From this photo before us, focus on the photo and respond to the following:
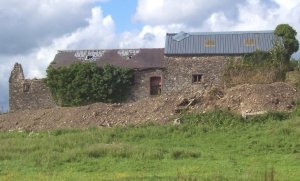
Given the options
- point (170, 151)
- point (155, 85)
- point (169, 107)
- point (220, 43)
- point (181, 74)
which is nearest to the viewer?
point (170, 151)

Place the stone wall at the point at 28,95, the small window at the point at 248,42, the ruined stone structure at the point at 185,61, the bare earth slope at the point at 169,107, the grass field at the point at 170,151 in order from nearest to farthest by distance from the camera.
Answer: the grass field at the point at 170,151 → the bare earth slope at the point at 169,107 → the ruined stone structure at the point at 185,61 → the small window at the point at 248,42 → the stone wall at the point at 28,95

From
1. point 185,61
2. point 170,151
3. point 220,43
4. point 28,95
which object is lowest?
point 170,151

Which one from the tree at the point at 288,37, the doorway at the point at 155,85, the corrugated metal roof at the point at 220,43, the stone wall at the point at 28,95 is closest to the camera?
the tree at the point at 288,37

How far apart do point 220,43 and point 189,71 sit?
3.04 m

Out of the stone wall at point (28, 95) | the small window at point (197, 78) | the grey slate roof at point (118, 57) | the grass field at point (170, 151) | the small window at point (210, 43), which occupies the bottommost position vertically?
the grass field at point (170, 151)

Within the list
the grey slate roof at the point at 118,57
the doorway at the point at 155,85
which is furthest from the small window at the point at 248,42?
the doorway at the point at 155,85

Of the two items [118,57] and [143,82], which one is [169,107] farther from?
[118,57]

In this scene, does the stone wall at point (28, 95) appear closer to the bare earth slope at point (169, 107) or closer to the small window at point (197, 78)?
the small window at point (197, 78)

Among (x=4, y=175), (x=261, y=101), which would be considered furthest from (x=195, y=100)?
(x=4, y=175)

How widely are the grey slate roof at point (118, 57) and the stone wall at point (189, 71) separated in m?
0.94

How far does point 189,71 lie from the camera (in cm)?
4219

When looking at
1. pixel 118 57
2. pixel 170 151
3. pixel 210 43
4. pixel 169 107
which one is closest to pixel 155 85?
pixel 118 57

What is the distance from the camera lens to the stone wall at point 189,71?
4181 centimetres

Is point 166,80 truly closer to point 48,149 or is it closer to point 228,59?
point 228,59
